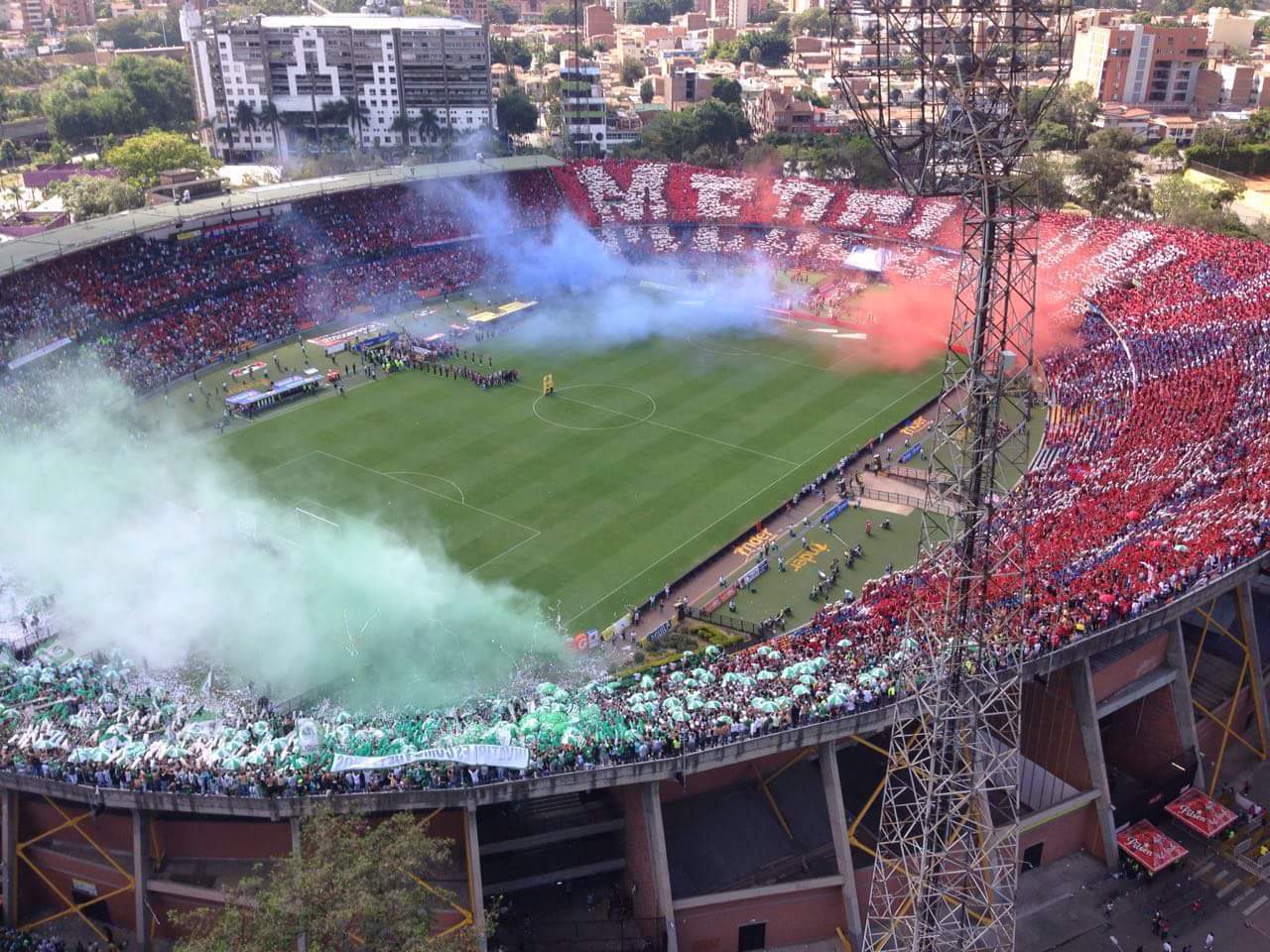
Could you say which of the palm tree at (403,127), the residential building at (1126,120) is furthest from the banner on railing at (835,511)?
the residential building at (1126,120)

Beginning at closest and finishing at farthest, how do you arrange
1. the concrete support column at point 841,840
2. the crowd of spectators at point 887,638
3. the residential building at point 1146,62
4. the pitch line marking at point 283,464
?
the crowd of spectators at point 887,638
the concrete support column at point 841,840
the pitch line marking at point 283,464
the residential building at point 1146,62

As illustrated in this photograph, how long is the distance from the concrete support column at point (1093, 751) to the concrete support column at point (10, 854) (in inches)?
1059

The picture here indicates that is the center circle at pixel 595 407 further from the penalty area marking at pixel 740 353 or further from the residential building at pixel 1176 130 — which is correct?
the residential building at pixel 1176 130

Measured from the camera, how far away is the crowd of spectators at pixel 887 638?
27.0 metres

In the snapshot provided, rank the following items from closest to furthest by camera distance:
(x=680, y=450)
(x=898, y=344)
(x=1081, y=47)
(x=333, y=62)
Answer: (x=680, y=450) < (x=898, y=344) < (x=333, y=62) < (x=1081, y=47)

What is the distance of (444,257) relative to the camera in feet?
265

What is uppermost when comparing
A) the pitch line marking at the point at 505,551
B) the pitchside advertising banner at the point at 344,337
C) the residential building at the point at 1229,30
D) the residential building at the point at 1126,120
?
the residential building at the point at 1229,30

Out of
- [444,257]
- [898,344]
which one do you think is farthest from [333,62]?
[898,344]

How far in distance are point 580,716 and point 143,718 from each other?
1079 cm

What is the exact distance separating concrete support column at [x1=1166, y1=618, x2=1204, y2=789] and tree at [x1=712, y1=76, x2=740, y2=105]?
119823 mm

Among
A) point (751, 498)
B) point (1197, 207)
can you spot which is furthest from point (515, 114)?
point (751, 498)

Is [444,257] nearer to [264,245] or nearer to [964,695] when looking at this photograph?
[264,245]

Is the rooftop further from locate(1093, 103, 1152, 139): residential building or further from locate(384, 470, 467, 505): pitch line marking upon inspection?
locate(384, 470, 467, 505): pitch line marking

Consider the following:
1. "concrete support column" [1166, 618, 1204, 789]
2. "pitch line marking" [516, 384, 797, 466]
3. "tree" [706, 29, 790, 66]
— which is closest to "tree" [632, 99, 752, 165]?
"pitch line marking" [516, 384, 797, 466]
